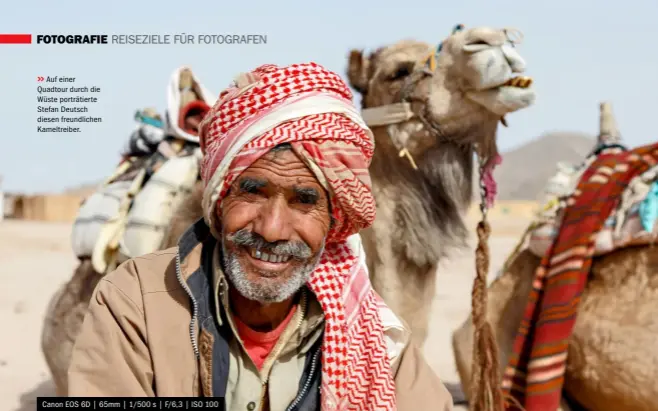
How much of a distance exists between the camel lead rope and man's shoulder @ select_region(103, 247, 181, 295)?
60.8 inches

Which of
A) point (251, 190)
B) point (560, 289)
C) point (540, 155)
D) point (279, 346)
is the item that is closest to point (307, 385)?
point (279, 346)

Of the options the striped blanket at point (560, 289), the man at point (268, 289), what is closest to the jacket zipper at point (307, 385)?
the man at point (268, 289)

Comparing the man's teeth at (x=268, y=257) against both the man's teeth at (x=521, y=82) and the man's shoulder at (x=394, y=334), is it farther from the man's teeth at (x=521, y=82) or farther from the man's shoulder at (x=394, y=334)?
the man's teeth at (x=521, y=82)

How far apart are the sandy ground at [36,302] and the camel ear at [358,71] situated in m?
0.98

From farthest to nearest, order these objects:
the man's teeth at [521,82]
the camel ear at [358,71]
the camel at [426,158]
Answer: the camel ear at [358,71] < the camel at [426,158] < the man's teeth at [521,82]

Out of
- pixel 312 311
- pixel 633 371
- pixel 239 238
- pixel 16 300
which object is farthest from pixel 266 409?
pixel 16 300

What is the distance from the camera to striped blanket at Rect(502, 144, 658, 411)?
3959mm

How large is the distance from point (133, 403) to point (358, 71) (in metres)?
2.60

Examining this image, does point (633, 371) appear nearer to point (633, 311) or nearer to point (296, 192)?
point (633, 311)

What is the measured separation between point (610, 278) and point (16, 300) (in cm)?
887

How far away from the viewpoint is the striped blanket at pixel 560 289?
13.0ft

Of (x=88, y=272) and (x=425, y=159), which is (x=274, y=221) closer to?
(x=425, y=159)

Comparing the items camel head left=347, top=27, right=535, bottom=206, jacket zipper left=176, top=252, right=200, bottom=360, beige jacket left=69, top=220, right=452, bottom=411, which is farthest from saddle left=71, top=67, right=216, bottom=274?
jacket zipper left=176, top=252, right=200, bottom=360

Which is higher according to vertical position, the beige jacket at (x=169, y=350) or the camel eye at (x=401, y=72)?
the camel eye at (x=401, y=72)
